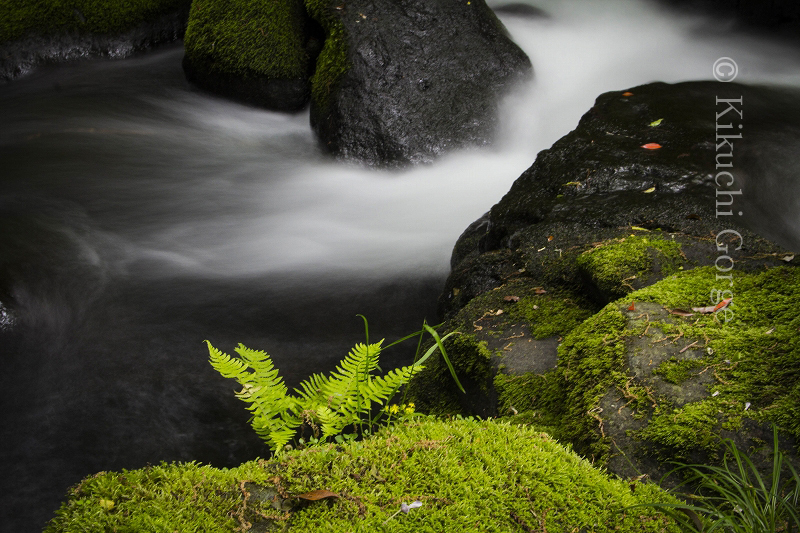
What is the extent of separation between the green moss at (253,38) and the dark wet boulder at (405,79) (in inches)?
24.1

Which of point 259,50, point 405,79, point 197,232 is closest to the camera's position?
point 197,232

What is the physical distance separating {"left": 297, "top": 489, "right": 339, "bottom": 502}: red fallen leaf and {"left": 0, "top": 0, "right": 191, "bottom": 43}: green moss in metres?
12.6

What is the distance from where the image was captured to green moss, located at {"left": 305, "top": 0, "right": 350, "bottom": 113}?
870 centimetres

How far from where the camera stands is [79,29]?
11.5 m

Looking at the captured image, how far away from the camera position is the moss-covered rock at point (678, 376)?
2.45 m

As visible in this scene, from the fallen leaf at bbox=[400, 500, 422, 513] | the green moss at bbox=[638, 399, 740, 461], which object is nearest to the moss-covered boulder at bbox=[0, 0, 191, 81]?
the fallen leaf at bbox=[400, 500, 422, 513]

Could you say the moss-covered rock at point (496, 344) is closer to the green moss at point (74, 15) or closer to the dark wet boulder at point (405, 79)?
the dark wet boulder at point (405, 79)

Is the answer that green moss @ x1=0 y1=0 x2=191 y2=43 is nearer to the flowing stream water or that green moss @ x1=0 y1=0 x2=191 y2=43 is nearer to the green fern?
the flowing stream water

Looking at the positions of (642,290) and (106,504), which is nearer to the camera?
(106,504)

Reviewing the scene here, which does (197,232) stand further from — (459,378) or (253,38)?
(459,378)

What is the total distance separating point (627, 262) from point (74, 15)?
12207 mm

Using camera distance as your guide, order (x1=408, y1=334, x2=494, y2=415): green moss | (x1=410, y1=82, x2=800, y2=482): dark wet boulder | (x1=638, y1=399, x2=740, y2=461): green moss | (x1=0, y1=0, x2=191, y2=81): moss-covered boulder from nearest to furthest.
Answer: (x1=638, y1=399, x2=740, y2=461): green moss → (x1=410, y1=82, x2=800, y2=482): dark wet boulder → (x1=408, y1=334, x2=494, y2=415): green moss → (x1=0, y1=0, x2=191, y2=81): moss-covered boulder

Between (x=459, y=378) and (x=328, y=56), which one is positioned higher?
(x=328, y=56)

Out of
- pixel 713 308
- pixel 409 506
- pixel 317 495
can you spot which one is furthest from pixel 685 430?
pixel 317 495
